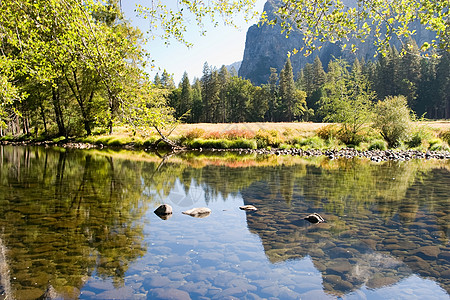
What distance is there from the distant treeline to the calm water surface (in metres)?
66.4

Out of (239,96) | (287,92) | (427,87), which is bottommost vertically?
(239,96)

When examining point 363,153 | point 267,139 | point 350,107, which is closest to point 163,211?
point 363,153

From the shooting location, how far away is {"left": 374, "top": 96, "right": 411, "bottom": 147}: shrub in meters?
32.4

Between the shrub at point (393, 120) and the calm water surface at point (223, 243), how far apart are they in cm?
2142

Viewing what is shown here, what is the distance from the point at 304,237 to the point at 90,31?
610 cm

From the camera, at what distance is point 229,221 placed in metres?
8.94

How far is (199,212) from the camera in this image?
965 cm

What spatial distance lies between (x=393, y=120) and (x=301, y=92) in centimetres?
5279

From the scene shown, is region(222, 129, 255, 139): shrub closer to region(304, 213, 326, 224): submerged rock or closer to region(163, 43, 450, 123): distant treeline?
region(304, 213, 326, 224): submerged rock

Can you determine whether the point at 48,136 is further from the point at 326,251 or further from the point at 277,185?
the point at 326,251

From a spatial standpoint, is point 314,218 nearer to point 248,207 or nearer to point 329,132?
point 248,207

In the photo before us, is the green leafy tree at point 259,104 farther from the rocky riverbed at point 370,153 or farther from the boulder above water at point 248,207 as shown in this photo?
the boulder above water at point 248,207

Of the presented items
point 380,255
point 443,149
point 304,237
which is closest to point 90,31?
point 304,237

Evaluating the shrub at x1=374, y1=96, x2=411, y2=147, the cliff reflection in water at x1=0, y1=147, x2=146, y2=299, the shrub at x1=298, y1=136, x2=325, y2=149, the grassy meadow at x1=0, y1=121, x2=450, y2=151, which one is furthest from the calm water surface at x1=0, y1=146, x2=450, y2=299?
the grassy meadow at x1=0, y1=121, x2=450, y2=151
